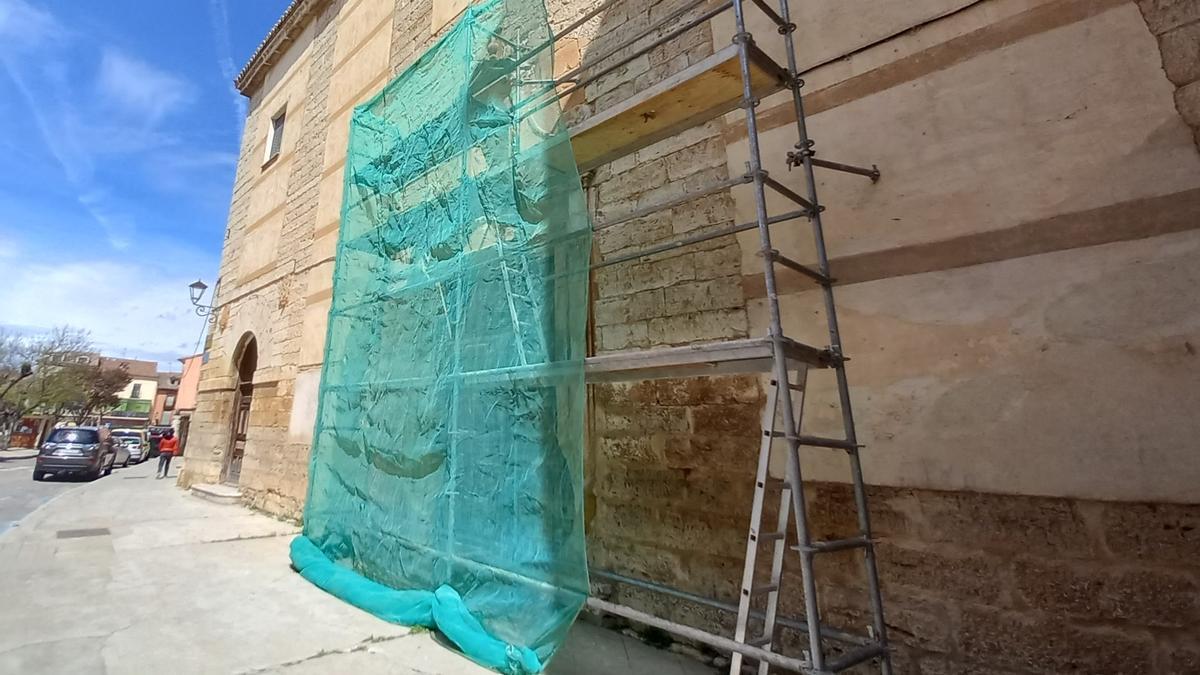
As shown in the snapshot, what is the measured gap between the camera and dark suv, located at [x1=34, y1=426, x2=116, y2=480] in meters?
12.6

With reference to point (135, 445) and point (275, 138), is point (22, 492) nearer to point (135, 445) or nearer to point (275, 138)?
point (275, 138)

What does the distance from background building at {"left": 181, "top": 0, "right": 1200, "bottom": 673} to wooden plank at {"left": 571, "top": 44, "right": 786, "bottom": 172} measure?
237mm

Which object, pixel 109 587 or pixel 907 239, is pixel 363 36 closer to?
pixel 109 587

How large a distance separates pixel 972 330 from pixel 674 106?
6.37 ft

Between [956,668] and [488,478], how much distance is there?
237 centimetres

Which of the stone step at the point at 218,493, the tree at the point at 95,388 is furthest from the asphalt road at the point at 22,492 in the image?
the tree at the point at 95,388

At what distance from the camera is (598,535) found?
135 inches

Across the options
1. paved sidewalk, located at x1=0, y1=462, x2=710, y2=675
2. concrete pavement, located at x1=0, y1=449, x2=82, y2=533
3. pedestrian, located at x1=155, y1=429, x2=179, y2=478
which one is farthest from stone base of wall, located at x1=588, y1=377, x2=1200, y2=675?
pedestrian, located at x1=155, y1=429, x2=179, y2=478

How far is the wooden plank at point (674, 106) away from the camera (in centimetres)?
261

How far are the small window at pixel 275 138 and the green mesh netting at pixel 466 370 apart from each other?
6.24 m

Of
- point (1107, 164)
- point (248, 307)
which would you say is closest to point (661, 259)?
point (1107, 164)

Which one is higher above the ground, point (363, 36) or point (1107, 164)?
point (363, 36)

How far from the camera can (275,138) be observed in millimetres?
9789

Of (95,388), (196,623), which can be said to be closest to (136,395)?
(95,388)
